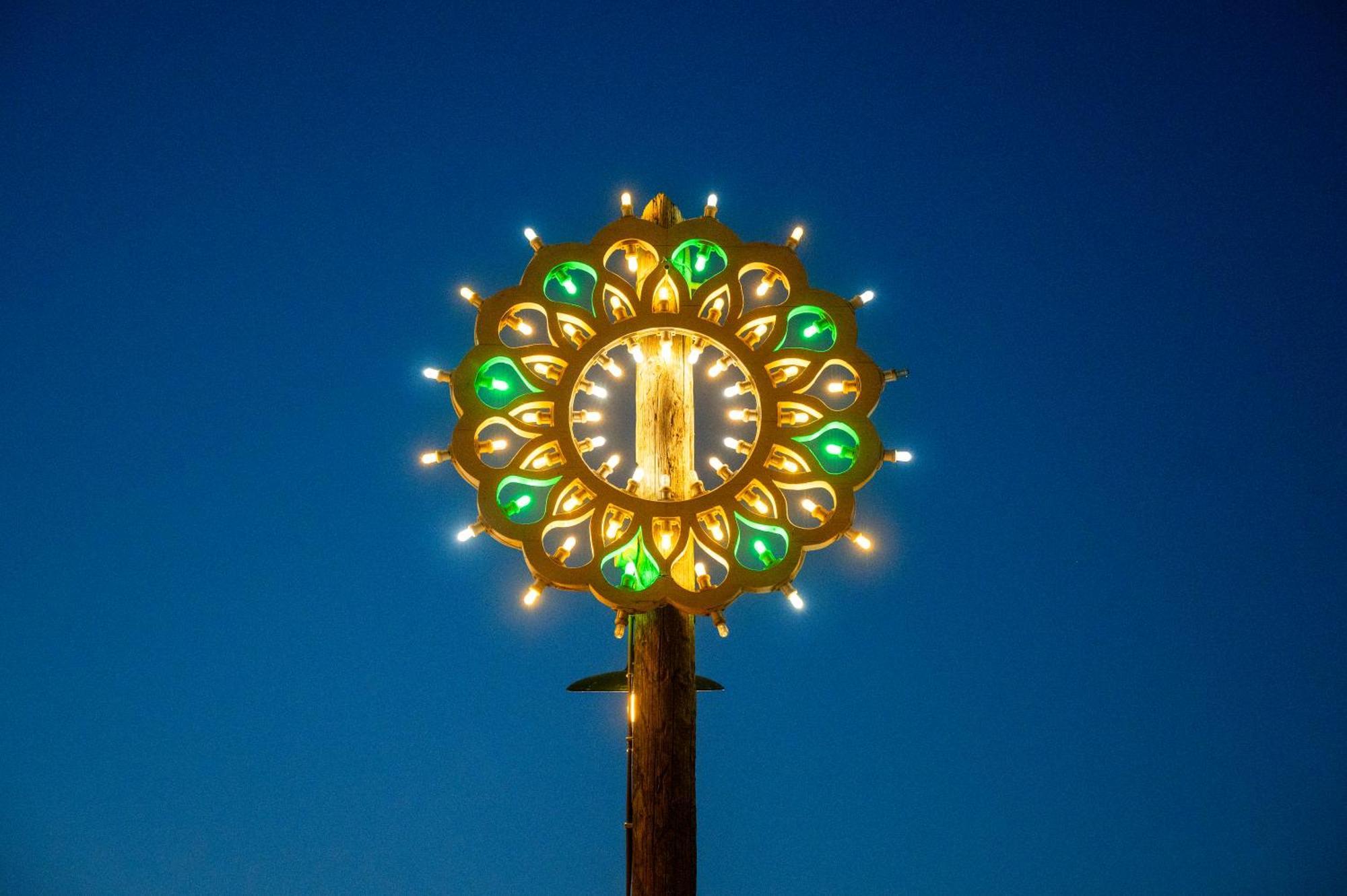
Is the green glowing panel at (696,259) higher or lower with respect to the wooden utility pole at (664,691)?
higher

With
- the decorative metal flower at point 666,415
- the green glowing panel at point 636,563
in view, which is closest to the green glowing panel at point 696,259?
the decorative metal flower at point 666,415

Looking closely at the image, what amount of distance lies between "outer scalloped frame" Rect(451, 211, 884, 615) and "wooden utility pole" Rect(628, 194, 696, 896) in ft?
0.68

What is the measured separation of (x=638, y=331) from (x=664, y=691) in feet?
6.45

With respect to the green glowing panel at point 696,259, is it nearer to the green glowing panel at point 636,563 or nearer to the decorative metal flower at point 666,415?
the decorative metal flower at point 666,415

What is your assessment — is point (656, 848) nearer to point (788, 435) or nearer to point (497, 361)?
point (788, 435)

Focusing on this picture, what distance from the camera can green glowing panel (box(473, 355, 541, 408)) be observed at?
429 centimetres

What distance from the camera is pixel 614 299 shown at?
14.7 ft

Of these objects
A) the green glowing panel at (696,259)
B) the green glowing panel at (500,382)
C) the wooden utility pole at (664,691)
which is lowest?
the wooden utility pole at (664,691)

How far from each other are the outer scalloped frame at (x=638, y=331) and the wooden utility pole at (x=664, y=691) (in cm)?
21

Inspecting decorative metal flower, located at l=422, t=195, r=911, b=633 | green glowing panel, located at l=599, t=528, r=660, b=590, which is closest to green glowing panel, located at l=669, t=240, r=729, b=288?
decorative metal flower, located at l=422, t=195, r=911, b=633

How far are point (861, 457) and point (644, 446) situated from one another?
1.23 m

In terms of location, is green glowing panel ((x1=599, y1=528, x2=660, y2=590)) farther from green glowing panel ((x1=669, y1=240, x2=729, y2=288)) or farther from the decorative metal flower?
green glowing panel ((x1=669, y1=240, x2=729, y2=288))

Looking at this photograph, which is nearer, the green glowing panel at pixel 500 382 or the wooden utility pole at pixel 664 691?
the wooden utility pole at pixel 664 691

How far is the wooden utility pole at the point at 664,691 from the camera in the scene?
3.75 meters
